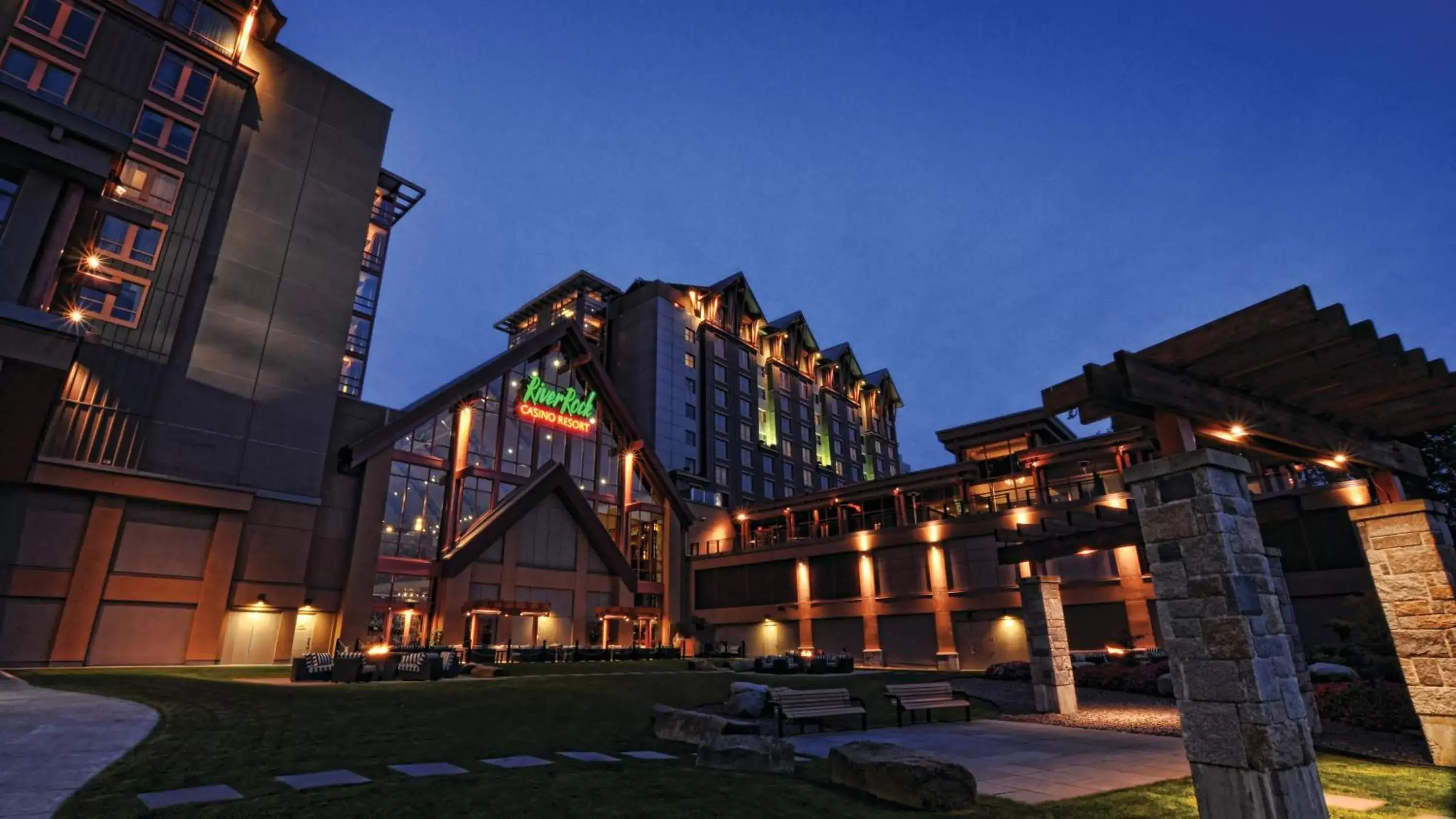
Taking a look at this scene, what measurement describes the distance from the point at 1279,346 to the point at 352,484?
127ft

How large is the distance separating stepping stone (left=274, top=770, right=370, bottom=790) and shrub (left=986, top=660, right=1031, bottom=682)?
73.0 ft

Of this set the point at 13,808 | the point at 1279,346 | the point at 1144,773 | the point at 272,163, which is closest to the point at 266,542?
the point at 272,163

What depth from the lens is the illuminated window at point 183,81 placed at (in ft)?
111

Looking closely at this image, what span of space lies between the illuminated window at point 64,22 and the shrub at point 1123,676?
4812 centimetres

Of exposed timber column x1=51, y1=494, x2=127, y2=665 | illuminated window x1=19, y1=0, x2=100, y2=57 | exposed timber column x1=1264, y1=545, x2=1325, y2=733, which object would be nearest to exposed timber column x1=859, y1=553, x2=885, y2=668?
exposed timber column x1=1264, y1=545, x2=1325, y2=733

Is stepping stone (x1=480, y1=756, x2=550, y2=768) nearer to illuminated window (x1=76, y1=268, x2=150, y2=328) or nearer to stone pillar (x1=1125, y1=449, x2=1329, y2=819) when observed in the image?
stone pillar (x1=1125, y1=449, x2=1329, y2=819)

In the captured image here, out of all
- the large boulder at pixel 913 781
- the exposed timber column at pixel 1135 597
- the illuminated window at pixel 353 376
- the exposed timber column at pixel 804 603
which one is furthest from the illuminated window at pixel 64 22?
the exposed timber column at pixel 1135 597

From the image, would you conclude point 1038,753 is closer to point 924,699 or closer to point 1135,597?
point 924,699

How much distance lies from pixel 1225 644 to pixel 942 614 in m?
38.1

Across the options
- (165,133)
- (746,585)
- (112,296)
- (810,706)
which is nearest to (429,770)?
(810,706)

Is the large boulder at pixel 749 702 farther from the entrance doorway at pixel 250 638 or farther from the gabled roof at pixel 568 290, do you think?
the gabled roof at pixel 568 290

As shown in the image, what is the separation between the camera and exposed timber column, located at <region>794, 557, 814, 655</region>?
159 feet

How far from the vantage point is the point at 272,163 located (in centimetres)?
3653

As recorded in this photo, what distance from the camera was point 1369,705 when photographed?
13773 millimetres
